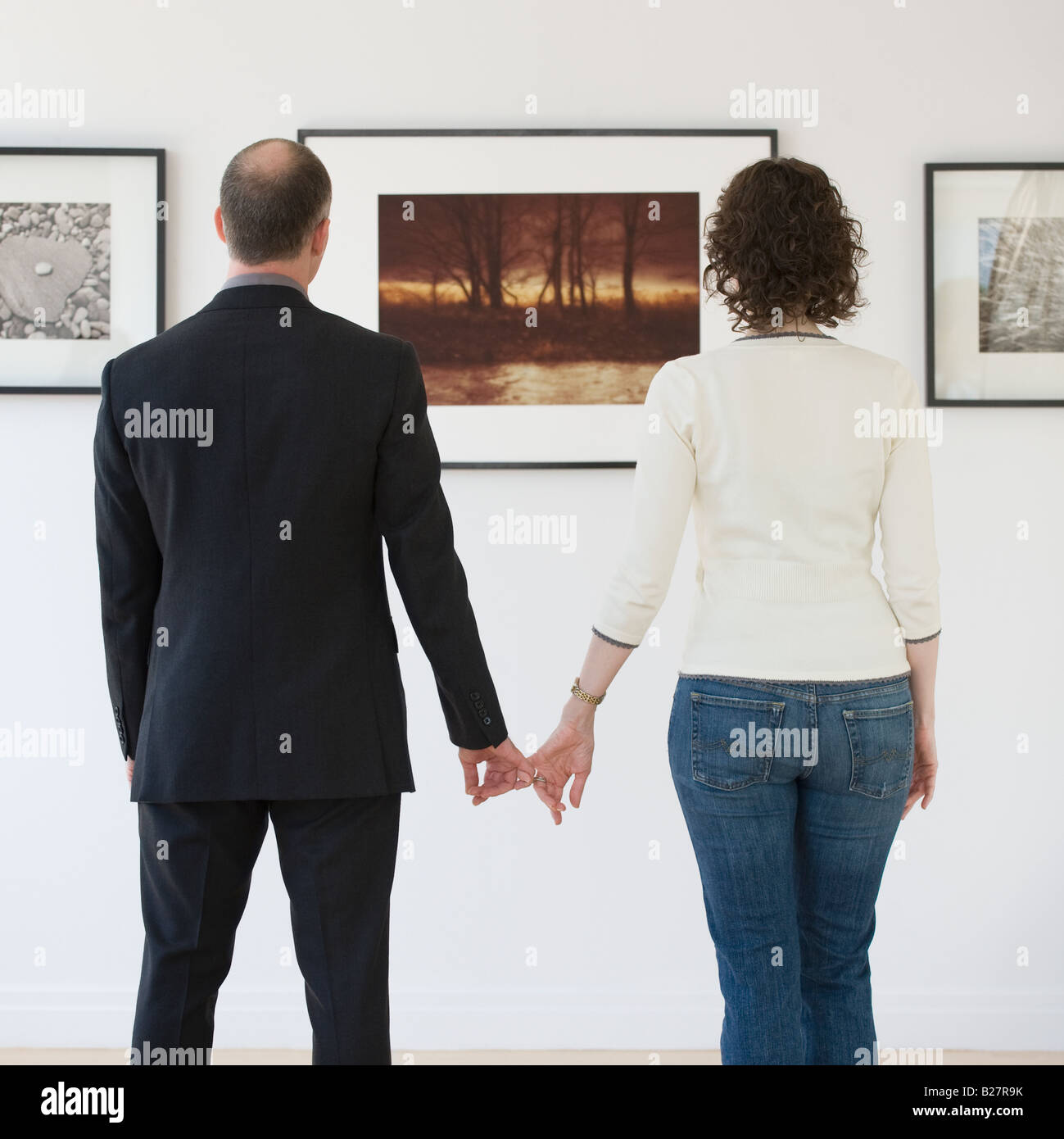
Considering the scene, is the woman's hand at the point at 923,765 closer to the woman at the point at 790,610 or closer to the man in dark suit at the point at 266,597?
the woman at the point at 790,610

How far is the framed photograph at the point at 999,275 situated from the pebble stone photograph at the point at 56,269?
6.10ft

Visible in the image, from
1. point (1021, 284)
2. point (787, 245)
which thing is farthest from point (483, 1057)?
point (1021, 284)

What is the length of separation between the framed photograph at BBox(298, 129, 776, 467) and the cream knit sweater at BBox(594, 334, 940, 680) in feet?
→ 3.11

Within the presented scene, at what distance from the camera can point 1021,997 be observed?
2449 millimetres

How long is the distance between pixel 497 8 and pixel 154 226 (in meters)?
0.91

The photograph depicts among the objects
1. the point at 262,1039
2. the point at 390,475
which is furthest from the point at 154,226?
the point at 262,1039

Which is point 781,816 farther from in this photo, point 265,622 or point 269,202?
point 269,202

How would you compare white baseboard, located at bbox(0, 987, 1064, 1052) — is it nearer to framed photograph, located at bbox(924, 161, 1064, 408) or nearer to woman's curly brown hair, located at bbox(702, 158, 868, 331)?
framed photograph, located at bbox(924, 161, 1064, 408)

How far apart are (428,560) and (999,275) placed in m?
1.65

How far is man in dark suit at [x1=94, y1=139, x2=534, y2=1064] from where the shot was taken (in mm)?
1340

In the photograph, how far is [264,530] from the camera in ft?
4.40

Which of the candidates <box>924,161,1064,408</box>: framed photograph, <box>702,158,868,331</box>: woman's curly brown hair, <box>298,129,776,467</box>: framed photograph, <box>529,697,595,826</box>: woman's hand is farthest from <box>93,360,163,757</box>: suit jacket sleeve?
<box>924,161,1064,408</box>: framed photograph

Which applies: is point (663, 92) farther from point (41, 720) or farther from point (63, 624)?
point (41, 720)
